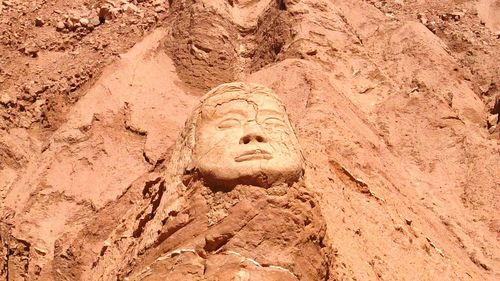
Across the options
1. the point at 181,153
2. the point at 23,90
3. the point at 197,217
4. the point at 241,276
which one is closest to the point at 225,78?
the point at 23,90

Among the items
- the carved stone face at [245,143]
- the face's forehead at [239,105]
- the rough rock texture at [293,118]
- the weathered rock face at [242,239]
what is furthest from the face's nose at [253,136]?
the rough rock texture at [293,118]

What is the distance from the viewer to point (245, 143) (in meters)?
6.47

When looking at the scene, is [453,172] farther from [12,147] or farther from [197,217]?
[12,147]

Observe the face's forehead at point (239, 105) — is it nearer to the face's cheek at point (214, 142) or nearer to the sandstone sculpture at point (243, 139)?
the sandstone sculpture at point (243, 139)

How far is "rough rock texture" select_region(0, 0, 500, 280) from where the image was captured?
8.02 metres

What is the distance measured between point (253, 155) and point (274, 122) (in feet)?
2.19

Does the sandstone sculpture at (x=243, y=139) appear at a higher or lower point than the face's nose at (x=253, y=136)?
lower

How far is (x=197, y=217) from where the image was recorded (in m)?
6.21

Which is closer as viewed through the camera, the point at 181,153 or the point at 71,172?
the point at 181,153

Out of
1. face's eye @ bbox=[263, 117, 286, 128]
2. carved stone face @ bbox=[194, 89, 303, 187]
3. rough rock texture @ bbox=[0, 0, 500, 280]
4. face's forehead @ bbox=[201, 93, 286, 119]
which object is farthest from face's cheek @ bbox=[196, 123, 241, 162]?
rough rock texture @ bbox=[0, 0, 500, 280]

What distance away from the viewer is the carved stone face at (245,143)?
6.20 metres

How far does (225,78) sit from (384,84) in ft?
6.99

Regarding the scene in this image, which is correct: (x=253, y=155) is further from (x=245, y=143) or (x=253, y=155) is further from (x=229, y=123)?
(x=229, y=123)

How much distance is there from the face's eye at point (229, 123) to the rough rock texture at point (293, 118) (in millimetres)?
943
